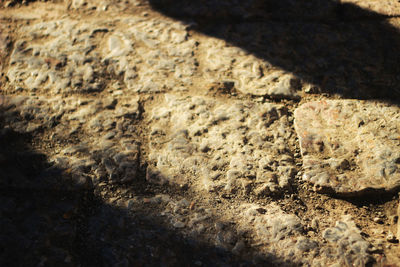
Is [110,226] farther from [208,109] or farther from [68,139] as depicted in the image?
[208,109]

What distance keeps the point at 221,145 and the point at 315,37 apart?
887mm

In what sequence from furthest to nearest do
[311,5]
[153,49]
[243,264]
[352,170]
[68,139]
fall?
[311,5] → [153,49] → [68,139] → [352,170] → [243,264]

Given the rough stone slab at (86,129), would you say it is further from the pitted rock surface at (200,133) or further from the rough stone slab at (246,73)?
the rough stone slab at (246,73)

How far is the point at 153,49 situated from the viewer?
5.98ft

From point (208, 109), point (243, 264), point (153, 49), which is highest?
point (153, 49)

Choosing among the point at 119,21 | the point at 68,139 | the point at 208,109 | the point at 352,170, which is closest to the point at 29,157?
the point at 68,139

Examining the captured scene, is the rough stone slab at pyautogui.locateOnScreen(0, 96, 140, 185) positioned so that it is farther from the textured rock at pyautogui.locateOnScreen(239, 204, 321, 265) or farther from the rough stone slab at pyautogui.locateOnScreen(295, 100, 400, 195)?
the rough stone slab at pyautogui.locateOnScreen(295, 100, 400, 195)

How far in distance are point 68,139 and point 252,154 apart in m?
0.78

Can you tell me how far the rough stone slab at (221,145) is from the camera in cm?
129

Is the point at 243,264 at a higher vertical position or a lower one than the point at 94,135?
lower

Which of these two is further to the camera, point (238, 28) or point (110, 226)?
point (238, 28)

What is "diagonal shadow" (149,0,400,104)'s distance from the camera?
5.26 ft

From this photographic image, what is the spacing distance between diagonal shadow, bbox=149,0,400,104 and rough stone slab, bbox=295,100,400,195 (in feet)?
0.36

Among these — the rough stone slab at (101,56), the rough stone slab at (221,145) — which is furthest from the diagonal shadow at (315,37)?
the rough stone slab at (221,145)
